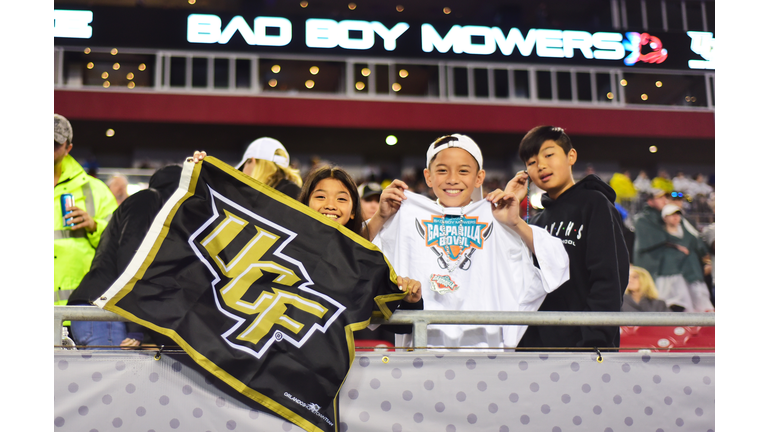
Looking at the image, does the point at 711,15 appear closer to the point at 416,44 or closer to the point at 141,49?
the point at 416,44

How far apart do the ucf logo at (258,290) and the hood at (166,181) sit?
1201 millimetres

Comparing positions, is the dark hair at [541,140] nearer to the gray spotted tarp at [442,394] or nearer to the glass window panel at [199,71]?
the gray spotted tarp at [442,394]

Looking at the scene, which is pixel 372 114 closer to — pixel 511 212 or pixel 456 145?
pixel 456 145

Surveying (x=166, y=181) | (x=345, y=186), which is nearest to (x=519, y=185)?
(x=345, y=186)

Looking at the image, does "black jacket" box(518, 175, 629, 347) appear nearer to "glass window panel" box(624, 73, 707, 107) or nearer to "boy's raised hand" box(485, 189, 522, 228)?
"boy's raised hand" box(485, 189, 522, 228)

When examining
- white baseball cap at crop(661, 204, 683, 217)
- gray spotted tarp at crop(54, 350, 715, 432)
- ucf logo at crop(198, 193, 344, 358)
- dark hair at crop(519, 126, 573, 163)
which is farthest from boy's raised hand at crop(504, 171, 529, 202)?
white baseball cap at crop(661, 204, 683, 217)

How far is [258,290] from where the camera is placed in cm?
212

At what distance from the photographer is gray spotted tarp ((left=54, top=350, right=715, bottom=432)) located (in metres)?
2.03

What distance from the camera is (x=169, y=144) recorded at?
1552 cm

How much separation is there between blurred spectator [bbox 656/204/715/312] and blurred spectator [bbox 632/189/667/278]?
0.05m

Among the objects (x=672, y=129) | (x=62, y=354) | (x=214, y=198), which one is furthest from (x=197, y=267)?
(x=672, y=129)

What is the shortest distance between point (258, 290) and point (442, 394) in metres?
0.78

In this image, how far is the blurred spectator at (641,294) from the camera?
5.11 m

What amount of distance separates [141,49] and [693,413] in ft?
46.8
